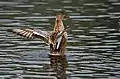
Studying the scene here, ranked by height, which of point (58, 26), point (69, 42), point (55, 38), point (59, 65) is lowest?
point (59, 65)

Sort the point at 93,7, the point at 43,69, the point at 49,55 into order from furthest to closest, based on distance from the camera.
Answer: the point at 93,7 → the point at 49,55 → the point at 43,69

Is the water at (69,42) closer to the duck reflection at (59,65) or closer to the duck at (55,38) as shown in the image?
the duck reflection at (59,65)

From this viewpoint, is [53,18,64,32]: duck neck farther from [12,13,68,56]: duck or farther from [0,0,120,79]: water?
[0,0,120,79]: water

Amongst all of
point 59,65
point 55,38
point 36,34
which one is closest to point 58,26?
point 55,38

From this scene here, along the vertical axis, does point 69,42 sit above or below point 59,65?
above

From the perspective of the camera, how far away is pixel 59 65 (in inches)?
585

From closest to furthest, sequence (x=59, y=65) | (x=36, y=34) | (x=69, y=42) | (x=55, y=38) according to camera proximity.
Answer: (x=59, y=65), (x=55, y=38), (x=36, y=34), (x=69, y=42)

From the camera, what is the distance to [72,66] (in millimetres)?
14367

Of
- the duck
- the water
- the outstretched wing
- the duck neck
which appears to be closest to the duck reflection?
the water

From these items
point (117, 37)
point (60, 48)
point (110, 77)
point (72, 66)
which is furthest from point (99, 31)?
point (110, 77)

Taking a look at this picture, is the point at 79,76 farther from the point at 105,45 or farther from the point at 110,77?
the point at 105,45

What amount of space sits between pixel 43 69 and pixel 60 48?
1.88m

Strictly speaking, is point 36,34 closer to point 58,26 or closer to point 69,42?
point 58,26

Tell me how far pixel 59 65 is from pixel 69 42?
6.14 feet
